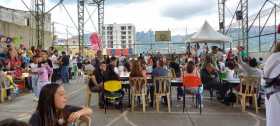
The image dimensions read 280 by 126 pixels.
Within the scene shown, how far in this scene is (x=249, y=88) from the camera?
1090cm

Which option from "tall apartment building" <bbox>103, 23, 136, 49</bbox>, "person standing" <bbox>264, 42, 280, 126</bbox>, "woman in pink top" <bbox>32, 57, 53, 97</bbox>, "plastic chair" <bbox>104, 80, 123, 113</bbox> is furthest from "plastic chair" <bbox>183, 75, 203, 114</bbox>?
"tall apartment building" <bbox>103, 23, 136, 49</bbox>

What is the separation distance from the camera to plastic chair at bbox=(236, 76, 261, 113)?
1070 cm

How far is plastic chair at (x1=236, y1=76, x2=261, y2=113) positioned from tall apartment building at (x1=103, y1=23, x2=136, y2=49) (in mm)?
29040

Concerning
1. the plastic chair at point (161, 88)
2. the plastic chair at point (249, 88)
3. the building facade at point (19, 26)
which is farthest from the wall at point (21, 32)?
the plastic chair at point (249, 88)

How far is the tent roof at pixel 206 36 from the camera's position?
16.3 metres

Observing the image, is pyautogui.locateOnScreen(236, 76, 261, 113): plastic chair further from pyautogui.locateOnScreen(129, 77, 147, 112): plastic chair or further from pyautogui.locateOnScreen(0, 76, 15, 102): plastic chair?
pyautogui.locateOnScreen(0, 76, 15, 102): plastic chair

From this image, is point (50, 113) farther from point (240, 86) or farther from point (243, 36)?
point (243, 36)

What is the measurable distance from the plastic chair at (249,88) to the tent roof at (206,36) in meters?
5.51

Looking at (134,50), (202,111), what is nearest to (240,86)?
(202,111)

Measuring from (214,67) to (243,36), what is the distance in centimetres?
1428

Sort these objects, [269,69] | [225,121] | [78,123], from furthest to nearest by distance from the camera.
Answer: [225,121]
[269,69]
[78,123]

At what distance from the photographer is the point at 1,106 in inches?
468

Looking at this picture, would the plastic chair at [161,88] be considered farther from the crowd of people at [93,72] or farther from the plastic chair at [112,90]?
the plastic chair at [112,90]

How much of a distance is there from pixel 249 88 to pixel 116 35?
33411 millimetres
